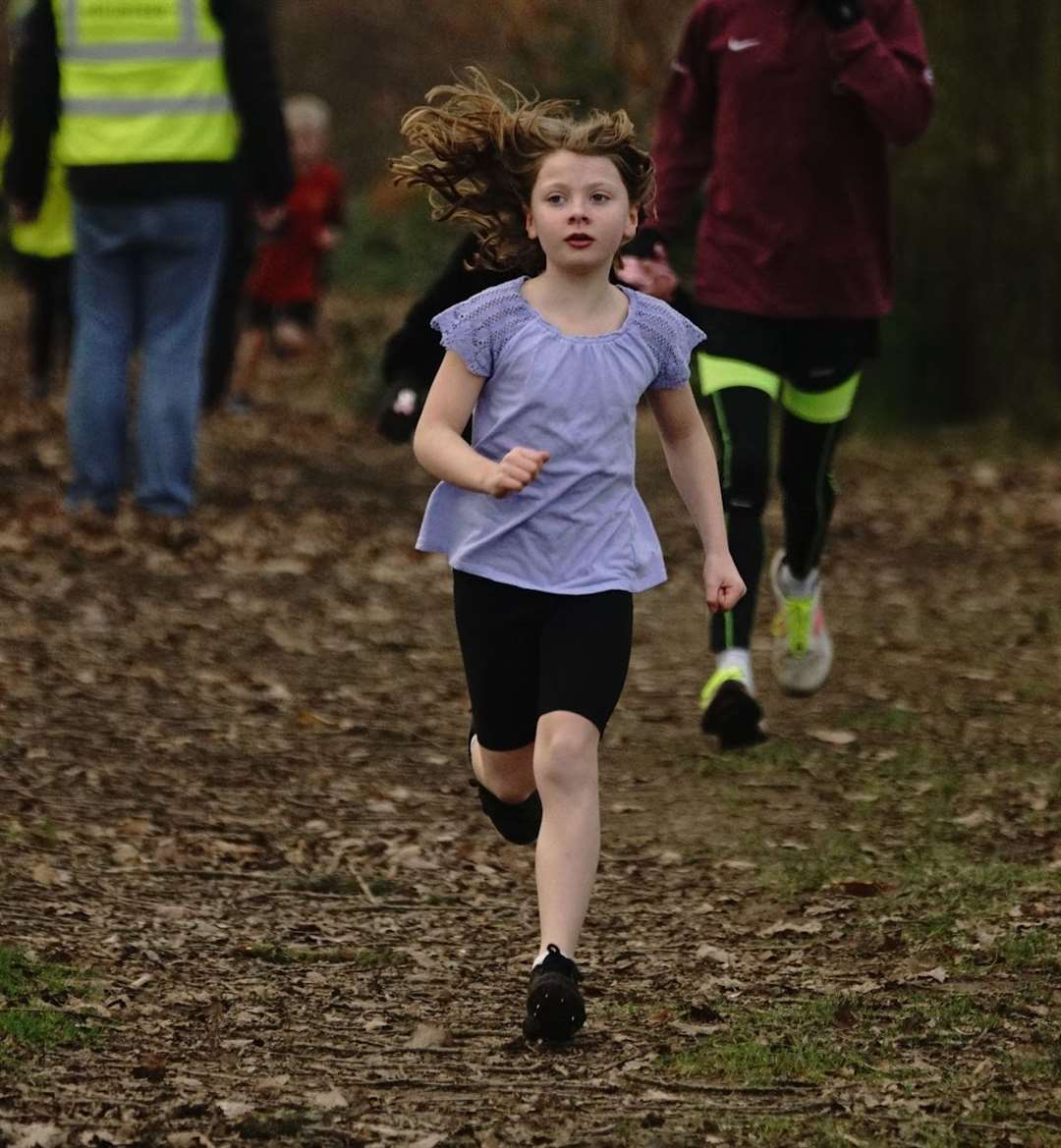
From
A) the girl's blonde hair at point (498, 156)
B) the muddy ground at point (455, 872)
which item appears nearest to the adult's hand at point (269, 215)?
the muddy ground at point (455, 872)

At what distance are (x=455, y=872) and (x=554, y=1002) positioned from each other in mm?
1535

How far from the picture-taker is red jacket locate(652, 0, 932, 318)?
6.66 meters

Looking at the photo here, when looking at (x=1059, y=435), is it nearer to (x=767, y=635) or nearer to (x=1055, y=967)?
(x=767, y=635)

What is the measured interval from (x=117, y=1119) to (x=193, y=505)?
7.05 m

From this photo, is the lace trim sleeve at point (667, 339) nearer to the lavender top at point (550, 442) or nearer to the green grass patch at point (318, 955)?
the lavender top at point (550, 442)

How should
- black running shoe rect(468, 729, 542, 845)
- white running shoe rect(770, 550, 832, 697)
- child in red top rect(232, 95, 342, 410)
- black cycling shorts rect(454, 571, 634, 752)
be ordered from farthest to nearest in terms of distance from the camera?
child in red top rect(232, 95, 342, 410) < white running shoe rect(770, 550, 832, 697) < black running shoe rect(468, 729, 542, 845) < black cycling shorts rect(454, 571, 634, 752)

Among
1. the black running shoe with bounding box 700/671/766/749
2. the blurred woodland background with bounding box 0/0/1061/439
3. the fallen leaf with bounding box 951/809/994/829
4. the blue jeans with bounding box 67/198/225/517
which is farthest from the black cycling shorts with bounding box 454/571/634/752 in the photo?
the blurred woodland background with bounding box 0/0/1061/439

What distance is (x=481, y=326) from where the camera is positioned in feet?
14.4

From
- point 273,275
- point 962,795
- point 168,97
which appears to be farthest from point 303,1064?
point 273,275

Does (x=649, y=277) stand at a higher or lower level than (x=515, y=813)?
higher

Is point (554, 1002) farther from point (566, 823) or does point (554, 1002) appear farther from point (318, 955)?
point (318, 955)

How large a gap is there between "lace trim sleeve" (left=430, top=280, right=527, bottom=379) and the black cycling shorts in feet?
1.35

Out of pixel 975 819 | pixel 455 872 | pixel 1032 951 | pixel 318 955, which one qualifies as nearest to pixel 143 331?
pixel 455 872

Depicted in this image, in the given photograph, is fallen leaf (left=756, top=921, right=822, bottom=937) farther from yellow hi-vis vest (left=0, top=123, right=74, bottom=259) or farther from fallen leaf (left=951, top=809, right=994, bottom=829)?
yellow hi-vis vest (left=0, top=123, right=74, bottom=259)
